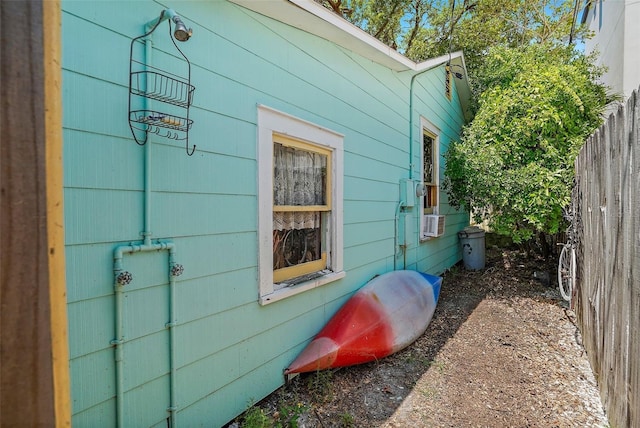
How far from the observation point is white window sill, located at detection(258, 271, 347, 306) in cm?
286

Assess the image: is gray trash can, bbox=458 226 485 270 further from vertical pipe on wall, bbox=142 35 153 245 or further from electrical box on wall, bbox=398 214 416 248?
vertical pipe on wall, bbox=142 35 153 245

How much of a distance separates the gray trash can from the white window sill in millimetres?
4821

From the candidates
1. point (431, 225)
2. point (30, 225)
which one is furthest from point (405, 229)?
point (30, 225)

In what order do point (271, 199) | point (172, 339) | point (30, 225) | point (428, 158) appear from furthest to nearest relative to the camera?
point (428, 158) → point (271, 199) → point (172, 339) → point (30, 225)

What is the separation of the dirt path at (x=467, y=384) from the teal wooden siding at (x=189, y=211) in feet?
1.48

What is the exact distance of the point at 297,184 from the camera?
3404 millimetres

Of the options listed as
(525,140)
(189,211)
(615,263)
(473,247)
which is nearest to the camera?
(189,211)

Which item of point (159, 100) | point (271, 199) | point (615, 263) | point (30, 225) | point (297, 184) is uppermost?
point (159, 100)

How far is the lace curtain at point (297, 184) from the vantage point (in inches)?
125

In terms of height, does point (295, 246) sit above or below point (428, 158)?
below

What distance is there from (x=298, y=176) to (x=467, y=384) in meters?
2.41

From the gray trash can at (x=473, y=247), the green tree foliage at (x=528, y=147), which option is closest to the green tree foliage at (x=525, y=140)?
the green tree foliage at (x=528, y=147)

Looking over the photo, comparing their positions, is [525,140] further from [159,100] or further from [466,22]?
[466,22]

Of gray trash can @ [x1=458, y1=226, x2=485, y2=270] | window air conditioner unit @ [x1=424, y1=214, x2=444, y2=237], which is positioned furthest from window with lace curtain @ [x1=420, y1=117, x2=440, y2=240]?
gray trash can @ [x1=458, y1=226, x2=485, y2=270]
